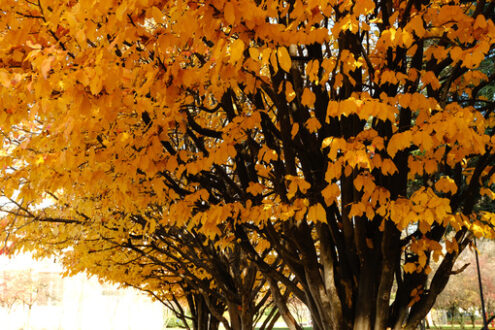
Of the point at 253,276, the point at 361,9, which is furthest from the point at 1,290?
the point at 361,9

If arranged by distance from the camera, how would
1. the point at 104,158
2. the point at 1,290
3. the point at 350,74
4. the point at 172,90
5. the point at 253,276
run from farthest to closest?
the point at 1,290 → the point at 253,276 → the point at 104,158 → the point at 350,74 → the point at 172,90

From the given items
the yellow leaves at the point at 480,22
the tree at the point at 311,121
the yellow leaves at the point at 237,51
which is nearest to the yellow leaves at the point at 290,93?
the tree at the point at 311,121

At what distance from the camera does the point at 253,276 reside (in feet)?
25.9

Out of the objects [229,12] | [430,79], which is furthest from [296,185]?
[229,12]

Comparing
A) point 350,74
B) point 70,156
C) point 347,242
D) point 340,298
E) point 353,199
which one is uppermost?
point 350,74

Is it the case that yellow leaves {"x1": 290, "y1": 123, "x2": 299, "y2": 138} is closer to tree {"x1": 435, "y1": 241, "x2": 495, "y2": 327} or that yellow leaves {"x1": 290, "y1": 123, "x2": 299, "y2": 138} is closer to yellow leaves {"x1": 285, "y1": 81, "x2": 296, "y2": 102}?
yellow leaves {"x1": 285, "y1": 81, "x2": 296, "y2": 102}

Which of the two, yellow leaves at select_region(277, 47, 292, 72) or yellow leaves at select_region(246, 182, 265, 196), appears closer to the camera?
yellow leaves at select_region(277, 47, 292, 72)

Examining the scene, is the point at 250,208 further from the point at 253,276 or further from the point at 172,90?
the point at 253,276

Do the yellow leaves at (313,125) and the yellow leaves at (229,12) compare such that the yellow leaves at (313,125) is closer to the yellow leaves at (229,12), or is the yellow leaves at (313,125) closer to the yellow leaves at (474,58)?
the yellow leaves at (474,58)

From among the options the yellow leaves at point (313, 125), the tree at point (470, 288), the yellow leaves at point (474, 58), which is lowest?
the tree at point (470, 288)

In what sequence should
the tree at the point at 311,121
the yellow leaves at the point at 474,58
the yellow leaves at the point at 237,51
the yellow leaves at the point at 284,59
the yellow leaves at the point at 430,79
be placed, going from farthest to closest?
the yellow leaves at the point at 430,79, the yellow leaves at the point at 474,58, the tree at the point at 311,121, the yellow leaves at the point at 284,59, the yellow leaves at the point at 237,51

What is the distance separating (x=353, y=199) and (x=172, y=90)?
6.58ft

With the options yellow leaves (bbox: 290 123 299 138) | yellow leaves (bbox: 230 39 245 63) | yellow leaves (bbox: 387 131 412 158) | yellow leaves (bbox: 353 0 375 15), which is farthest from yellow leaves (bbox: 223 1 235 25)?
yellow leaves (bbox: 290 123 299 138)

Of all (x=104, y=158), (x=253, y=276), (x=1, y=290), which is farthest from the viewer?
(x=1, y=290)
